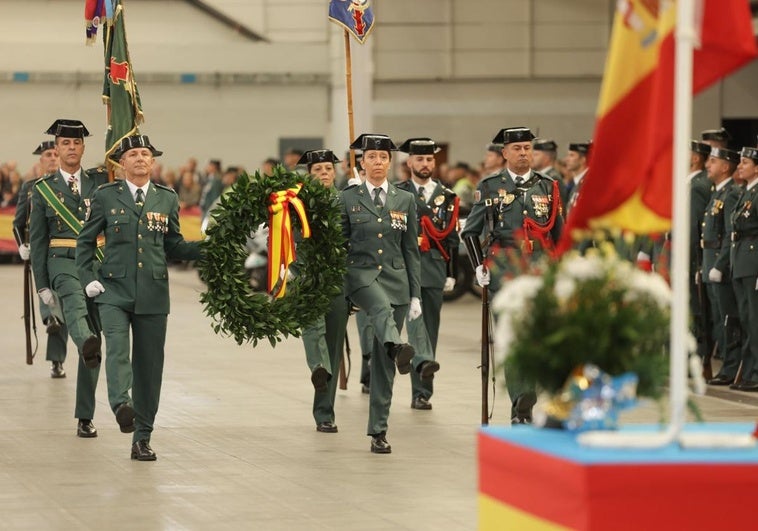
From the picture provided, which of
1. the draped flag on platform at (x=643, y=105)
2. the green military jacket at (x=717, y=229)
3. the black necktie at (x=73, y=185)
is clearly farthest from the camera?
the green military jacket at (x=717, y=229)

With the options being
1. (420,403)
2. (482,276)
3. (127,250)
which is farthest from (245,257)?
(420,403)

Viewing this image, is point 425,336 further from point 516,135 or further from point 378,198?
point 516,135

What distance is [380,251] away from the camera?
10742 millimetres

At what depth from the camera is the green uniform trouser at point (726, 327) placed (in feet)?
46.5

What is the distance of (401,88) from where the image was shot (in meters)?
34.7

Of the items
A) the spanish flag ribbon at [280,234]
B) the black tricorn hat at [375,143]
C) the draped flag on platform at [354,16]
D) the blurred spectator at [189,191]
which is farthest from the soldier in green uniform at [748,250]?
the blurred spectator at [189,191]

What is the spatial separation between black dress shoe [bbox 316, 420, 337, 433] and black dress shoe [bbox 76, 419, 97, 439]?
158 cm

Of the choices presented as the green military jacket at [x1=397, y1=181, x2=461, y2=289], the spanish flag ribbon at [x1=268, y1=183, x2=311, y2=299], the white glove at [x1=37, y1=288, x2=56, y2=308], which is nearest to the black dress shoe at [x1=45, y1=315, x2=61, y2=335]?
the white glove at [x1=37, y1=288, x2=56, y2=308]

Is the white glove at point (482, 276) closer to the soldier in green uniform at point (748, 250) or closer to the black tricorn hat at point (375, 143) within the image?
the black tricorn hat at point (375, 143)

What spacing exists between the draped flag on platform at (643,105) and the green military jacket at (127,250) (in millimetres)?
4402

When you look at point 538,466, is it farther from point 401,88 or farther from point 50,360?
point 401,88

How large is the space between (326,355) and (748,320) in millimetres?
4234

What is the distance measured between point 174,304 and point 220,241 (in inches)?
496

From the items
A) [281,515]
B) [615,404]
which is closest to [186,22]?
[281,515]
